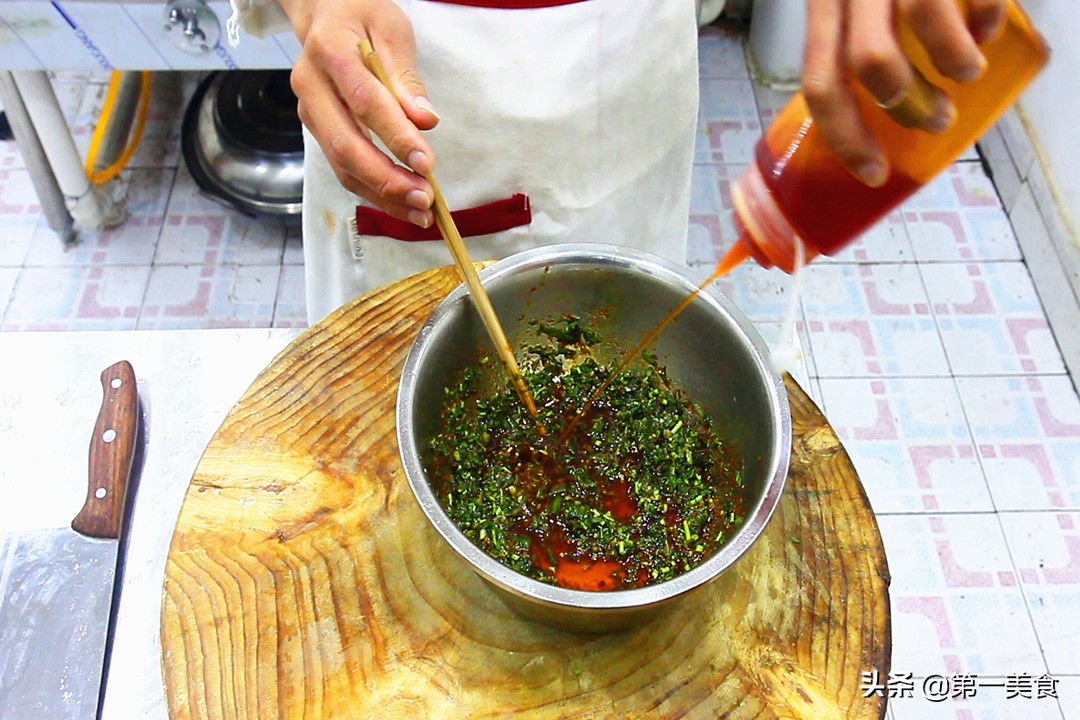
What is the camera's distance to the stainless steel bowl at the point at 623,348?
74 cm

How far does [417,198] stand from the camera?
2.73 feet

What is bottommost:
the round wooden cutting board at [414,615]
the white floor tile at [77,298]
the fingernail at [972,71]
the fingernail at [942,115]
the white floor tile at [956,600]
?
the white floor tile at [956,600]

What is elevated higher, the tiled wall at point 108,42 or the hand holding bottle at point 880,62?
the hand holding bottle at point 880,62

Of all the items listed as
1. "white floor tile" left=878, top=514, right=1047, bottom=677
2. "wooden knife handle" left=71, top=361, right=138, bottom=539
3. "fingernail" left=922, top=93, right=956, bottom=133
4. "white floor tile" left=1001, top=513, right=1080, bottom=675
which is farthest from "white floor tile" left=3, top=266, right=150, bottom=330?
"white floor tile" left=1001, top=513, right=1080, bottom=675

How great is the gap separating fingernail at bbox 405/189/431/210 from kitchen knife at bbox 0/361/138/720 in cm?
48

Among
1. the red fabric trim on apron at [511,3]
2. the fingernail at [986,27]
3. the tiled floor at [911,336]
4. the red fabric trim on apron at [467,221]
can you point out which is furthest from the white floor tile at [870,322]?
the fingernail at [986,27]

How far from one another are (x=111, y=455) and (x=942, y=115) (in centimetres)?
93

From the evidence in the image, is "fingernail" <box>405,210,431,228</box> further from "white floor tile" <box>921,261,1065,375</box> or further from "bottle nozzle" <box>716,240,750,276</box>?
"white floor tile" <box>921,261,1065,375</box>

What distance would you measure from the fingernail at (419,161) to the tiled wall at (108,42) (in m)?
0.91

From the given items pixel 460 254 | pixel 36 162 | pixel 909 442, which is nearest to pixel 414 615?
pixel 460 254

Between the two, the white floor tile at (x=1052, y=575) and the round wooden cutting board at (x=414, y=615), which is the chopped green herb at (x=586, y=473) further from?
the white floor tile at (x=1052, y=575)

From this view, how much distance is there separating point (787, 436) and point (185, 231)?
6.13 feet

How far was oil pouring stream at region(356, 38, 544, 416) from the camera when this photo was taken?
2.77ft

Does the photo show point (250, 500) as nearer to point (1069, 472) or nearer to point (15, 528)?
point (15, 528)
